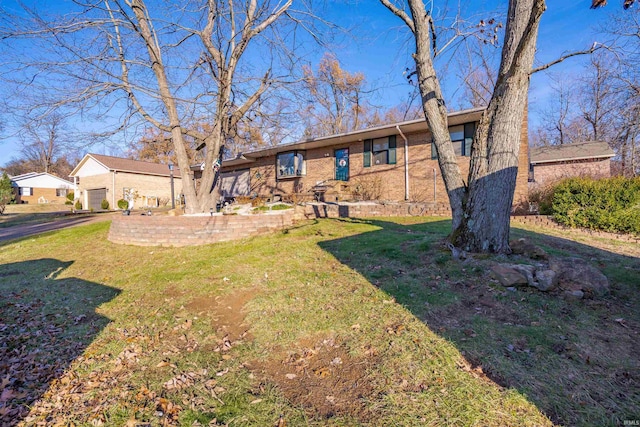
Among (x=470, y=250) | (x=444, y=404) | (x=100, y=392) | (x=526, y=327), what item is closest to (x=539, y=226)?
(x=470, y=250)

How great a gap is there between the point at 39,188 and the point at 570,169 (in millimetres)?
56500

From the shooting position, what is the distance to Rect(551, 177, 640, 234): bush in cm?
743

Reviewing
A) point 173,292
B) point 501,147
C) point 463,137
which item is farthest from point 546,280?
point 463,137

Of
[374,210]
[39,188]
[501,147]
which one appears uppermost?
[39,188]

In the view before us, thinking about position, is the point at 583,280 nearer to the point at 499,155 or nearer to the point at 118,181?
the point at 499,155

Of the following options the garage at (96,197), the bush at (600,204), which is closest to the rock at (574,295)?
the bush at (600,204)

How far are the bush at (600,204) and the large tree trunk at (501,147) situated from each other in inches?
214

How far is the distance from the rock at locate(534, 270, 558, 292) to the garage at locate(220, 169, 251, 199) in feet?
54.7

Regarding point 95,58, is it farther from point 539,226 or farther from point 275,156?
point 539,226

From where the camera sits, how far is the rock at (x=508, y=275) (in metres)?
3.67

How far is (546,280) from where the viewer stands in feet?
11.7

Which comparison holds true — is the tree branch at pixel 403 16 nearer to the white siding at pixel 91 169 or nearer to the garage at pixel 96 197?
the white siding at pixel 91 169

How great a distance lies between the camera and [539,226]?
8297 mm

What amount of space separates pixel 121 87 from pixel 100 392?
9.06 m
